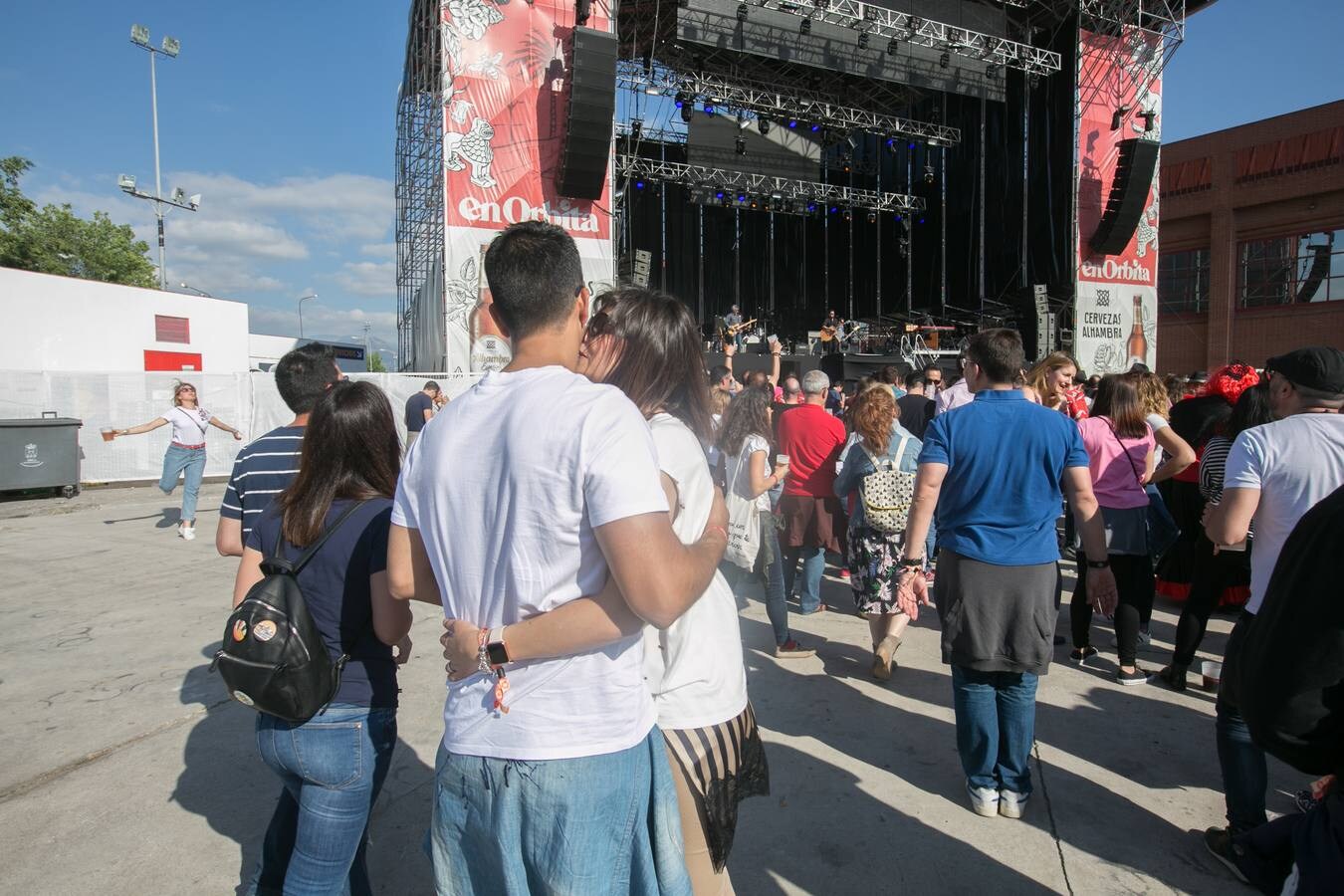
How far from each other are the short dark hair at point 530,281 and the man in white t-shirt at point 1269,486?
96.4 inches

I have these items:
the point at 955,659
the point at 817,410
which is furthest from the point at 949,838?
the point at 817,410

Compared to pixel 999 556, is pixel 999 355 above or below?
above

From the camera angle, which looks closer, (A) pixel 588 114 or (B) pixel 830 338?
(A) pixel 588 114

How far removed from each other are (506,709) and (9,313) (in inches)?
937

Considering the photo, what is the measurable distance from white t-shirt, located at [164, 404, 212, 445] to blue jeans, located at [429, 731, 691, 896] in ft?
28.5

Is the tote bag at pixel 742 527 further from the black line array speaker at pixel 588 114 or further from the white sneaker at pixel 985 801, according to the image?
the black line array speaker at pixel 588 114

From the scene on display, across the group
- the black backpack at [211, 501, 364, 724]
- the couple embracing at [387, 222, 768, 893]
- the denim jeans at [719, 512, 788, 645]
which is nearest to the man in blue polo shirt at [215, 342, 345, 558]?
the black backpack at [211, 501, 364, 724]

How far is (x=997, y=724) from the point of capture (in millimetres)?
2861

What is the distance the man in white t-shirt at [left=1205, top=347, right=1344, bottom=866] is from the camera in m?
2.39

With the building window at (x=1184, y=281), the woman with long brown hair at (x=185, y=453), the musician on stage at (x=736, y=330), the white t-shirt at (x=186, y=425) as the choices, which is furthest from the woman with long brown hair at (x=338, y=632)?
the building window at (x=1184, y=281)

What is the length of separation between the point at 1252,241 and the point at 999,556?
29769 mm

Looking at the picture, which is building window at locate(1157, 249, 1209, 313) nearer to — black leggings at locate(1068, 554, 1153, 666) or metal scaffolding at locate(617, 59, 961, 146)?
metal scaffolding at locate(617, 59, 961, 146)

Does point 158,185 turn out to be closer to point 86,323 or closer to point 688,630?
point 86,323

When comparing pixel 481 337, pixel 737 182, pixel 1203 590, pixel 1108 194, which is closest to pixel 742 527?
pixel 1203 590
